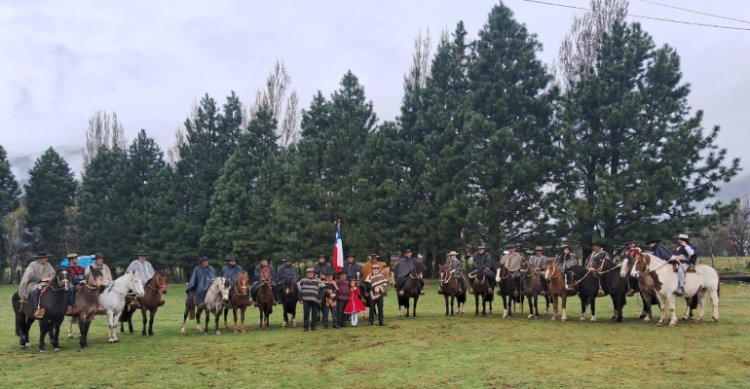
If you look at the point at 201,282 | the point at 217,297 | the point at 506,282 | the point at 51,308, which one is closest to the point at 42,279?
the point at 51,308

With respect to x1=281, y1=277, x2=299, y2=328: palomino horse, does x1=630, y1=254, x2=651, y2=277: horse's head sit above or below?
above

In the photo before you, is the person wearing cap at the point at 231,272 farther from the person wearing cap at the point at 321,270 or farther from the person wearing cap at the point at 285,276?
the person wearing cap at the point at 321,270

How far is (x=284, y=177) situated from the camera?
43719mm

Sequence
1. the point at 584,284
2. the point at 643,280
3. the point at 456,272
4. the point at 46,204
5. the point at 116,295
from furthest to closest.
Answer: the point at 46,204 → the point at 456,272 → the point at 584,284 → the point at 643,280 → the point at 116,295

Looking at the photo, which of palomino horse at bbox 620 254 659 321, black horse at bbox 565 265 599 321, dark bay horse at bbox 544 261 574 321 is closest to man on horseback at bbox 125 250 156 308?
dark bay horse at bbox 544 261 574 321

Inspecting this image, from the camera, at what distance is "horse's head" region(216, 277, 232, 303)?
16.8m

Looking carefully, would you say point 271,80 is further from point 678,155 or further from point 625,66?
point 678,155

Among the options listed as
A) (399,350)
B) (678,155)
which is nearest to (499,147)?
(678,155)

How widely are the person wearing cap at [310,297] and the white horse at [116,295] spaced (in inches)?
178

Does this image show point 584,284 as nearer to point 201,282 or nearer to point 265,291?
point 265,291

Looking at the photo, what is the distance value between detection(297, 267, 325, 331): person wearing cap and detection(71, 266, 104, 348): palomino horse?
5518 millimetres

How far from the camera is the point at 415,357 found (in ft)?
40.5

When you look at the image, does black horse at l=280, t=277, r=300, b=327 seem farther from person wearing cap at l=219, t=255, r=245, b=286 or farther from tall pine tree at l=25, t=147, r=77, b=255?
tall pine tree at l=25, t=147, r=77, b=255

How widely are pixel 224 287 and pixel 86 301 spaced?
3.54 metres
